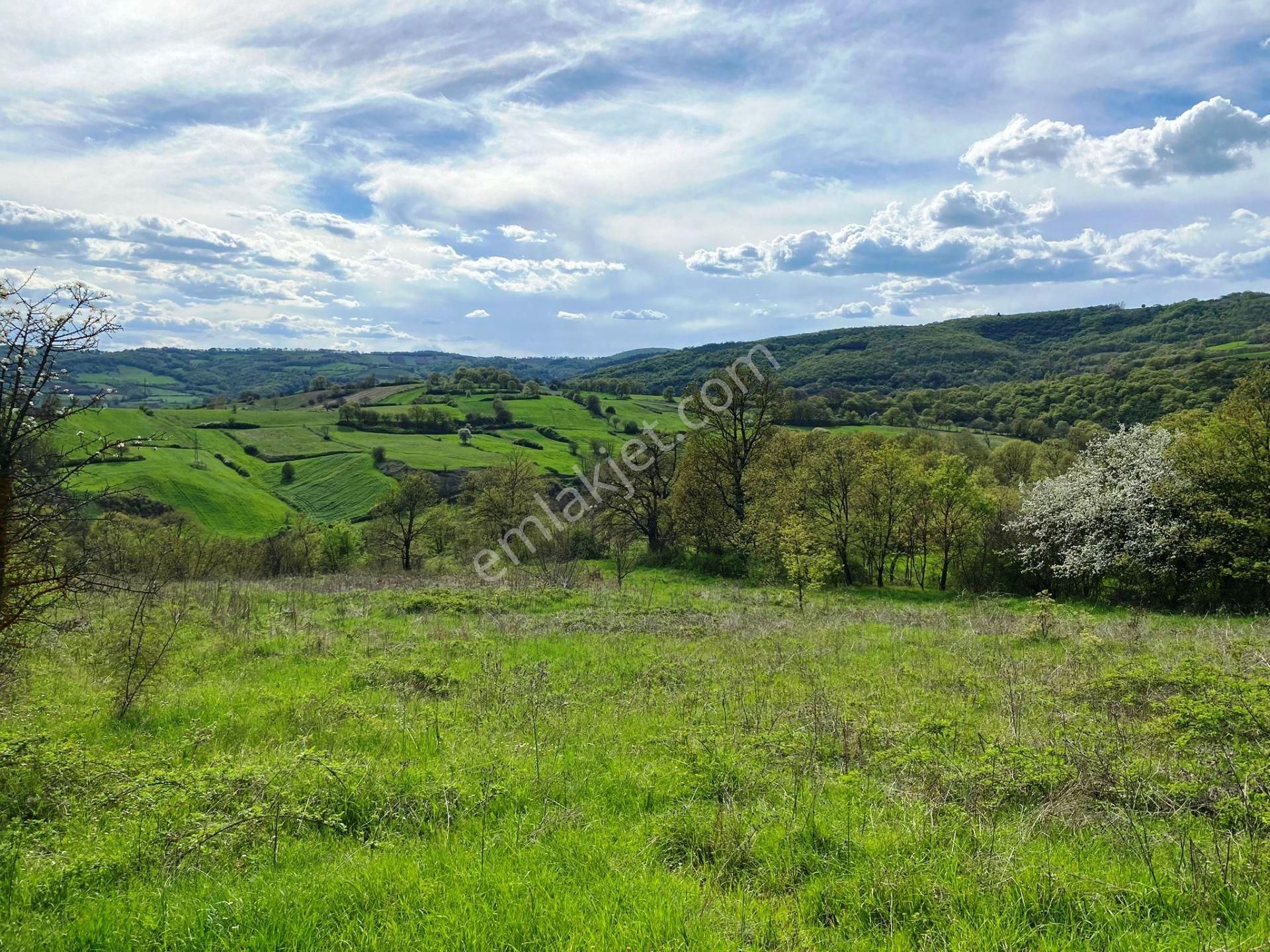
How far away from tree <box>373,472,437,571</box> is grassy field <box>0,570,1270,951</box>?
44.1 metres

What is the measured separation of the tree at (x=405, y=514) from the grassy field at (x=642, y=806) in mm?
44092

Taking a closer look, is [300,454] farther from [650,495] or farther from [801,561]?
[801,561]

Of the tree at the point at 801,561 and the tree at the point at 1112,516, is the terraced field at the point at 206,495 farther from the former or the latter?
the tree at the point at 1112,516

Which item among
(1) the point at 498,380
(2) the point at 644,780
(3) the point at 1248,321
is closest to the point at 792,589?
(2) the point at 644,780

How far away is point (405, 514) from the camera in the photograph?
55688 millimetres

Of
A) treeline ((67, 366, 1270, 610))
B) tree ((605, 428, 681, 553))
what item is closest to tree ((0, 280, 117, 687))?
treeline ((67, 366, 1270, 610))

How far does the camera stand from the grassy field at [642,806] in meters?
3.75

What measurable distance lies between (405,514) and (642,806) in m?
54.3

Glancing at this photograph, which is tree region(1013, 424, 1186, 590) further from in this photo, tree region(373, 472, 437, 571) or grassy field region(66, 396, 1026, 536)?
tree region(373, 472, 437, 571)

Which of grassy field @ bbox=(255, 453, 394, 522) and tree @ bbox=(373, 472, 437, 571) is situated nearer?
tree @ bbox=(373, 472, 437, 571)

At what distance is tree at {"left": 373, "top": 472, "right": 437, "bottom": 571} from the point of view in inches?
2142

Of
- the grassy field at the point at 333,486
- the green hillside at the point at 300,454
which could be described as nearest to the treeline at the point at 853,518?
the green hillside at the point at 300,454

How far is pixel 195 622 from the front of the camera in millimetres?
14609

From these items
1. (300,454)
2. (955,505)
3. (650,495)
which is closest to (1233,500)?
(955,505)
